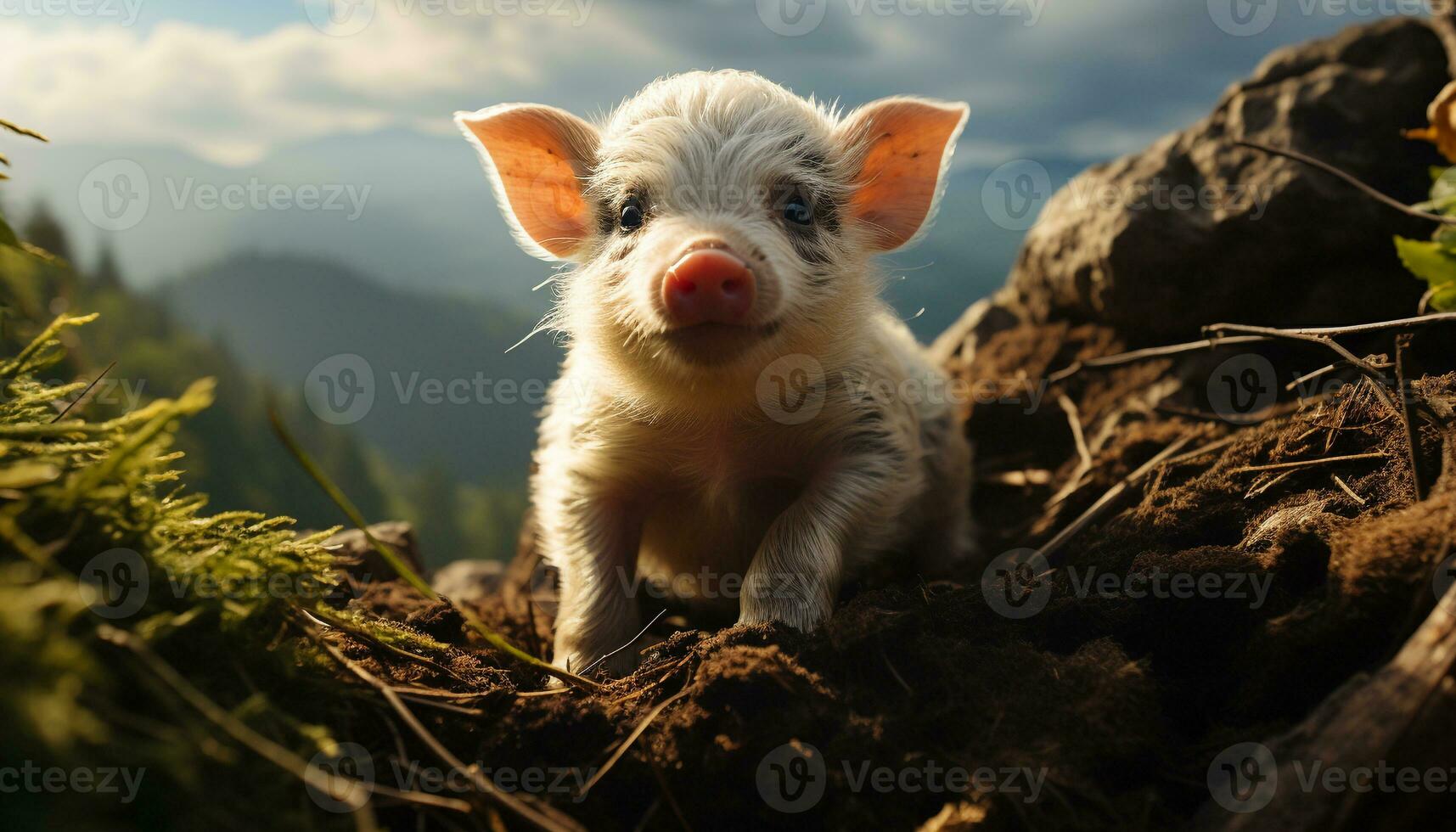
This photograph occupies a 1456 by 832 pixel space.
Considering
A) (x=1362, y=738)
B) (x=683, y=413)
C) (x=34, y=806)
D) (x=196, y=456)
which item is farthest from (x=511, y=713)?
(x=196, y=456)

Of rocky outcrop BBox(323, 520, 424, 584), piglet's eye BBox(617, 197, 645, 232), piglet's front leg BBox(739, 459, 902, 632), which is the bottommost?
rocky outcrop BBox(323, 520, 424, 584)

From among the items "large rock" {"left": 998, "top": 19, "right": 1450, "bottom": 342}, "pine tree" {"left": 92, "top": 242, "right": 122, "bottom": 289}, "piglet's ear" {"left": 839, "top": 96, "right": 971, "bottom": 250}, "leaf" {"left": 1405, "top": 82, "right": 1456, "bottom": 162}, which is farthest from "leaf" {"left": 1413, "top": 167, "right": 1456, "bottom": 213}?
"pine tree" {"left": 92, "top": 242, "right": 122, "bottom": 289}

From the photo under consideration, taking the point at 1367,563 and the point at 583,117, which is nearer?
the point at 1367,563

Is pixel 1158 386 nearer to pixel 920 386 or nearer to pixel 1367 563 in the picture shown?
pixel 920 386

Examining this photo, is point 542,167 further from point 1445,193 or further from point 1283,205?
point 1283,205

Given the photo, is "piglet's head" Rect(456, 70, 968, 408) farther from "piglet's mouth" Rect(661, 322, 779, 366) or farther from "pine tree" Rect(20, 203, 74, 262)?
"pine tree" Rect(20, 203, 74, 262)

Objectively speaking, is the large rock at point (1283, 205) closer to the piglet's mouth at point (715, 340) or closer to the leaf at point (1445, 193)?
the leaf at point (1445, 193)
